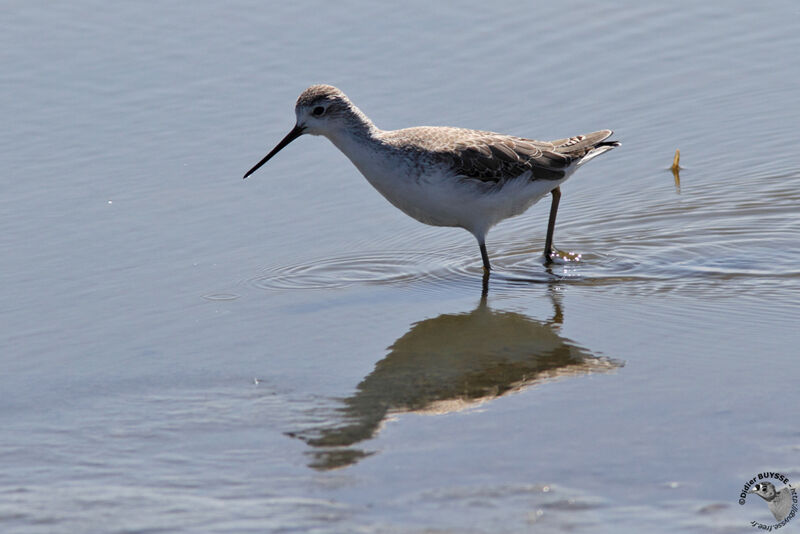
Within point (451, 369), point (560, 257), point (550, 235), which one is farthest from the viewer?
point (550, 235)

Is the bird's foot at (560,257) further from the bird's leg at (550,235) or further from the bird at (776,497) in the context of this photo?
the bird at (776,497)

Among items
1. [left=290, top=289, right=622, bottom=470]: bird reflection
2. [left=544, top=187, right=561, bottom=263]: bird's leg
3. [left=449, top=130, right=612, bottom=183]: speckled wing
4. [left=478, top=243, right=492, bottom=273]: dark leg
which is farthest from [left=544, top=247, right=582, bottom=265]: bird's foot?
[left=290, top=289, right=622, bottom=470]: bird reflection

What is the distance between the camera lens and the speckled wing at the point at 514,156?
27.6 ft

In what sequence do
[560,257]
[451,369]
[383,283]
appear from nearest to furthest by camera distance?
[451,369]
[383,283]
[560,257]

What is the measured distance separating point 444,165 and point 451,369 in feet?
7.31

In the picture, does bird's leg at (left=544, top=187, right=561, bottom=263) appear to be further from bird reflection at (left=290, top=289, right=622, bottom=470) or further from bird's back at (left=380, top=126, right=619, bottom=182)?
bird reflection at (left=290, top=289, right=622, bottom=470)

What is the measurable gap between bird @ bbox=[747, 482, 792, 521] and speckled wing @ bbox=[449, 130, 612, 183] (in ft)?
13.5

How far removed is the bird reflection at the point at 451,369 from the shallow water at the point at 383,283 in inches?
1.0

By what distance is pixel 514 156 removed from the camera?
28.6 feet

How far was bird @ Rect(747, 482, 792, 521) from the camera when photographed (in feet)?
15.1

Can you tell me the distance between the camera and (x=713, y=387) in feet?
19.5

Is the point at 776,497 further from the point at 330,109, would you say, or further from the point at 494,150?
the point at 330,109

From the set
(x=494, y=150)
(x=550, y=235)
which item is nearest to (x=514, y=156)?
(x=494, y=150)

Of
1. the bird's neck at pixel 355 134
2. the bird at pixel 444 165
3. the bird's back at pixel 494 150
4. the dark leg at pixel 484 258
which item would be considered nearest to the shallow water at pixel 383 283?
the dark leg at pixel 484 258
